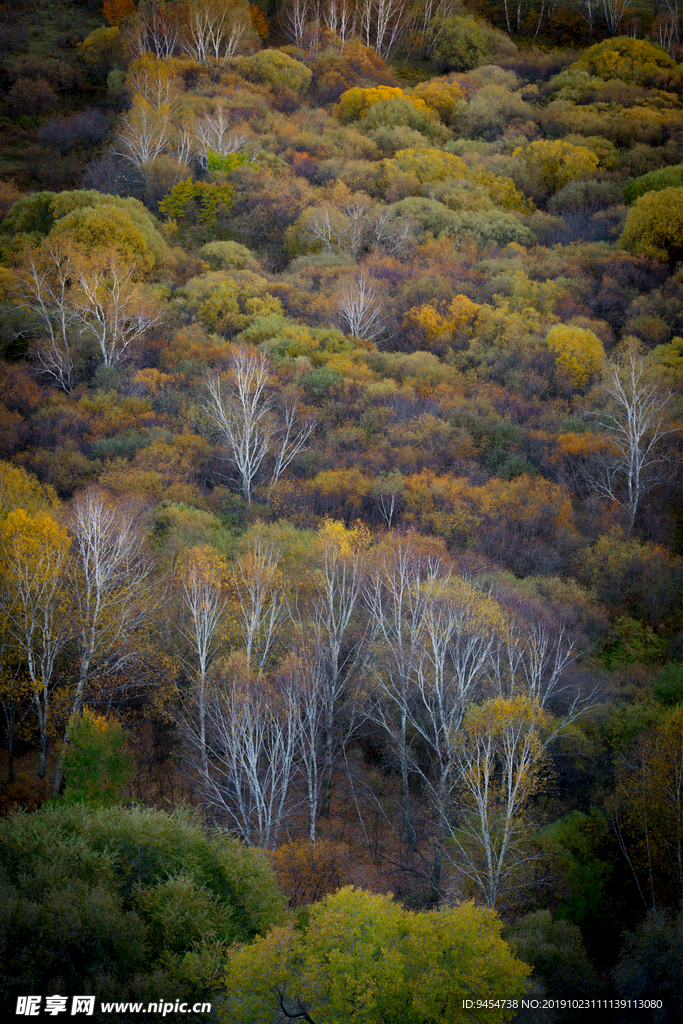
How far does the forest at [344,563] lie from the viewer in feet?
50.2

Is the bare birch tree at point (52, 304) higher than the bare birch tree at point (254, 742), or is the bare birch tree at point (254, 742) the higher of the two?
the bare birch tree at point (52, 304)

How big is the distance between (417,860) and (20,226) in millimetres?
46314

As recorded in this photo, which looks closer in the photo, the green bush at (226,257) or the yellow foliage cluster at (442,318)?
the yellow foliage cluster at (442,318)

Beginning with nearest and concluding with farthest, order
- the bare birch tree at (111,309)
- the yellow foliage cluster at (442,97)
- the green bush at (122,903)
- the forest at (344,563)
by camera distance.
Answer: the green bush at (122,903) → the forest at (344,563) → the bare birch tree at (111,309) → the yellow foliage cluster at (442,97)

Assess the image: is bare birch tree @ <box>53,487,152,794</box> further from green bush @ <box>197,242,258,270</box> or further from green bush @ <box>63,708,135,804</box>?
green bush @ <box>197,242,258,270</box>

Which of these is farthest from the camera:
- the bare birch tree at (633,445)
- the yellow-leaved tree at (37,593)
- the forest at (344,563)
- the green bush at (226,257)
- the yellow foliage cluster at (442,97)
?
the yellow foliage cluster at (442,97)

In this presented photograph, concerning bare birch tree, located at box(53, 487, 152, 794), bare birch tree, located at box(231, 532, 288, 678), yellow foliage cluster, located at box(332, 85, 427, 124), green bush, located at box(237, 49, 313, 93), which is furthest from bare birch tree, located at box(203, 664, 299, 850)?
green bush, located at box(237, 49, 313, 93)

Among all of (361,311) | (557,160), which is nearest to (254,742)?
(361,311)

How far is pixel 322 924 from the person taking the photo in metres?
14.0

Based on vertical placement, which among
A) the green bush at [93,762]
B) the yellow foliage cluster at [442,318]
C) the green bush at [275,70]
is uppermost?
the green bush at [275,70]

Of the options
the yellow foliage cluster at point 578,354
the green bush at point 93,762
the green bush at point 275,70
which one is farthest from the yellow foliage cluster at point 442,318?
the green bush at point 275,70

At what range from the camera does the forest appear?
50.2 ft

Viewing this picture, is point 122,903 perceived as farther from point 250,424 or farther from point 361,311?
point 361,311

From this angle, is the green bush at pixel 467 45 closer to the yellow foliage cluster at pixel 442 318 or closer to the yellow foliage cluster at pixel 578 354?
the yellow foliage cluster at pixel 442 318
